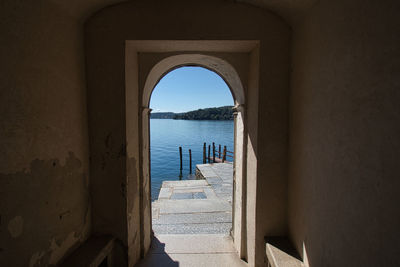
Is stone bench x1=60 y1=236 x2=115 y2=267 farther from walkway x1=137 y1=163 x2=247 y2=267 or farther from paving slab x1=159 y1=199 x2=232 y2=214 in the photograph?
paving slab x1=159 y1=199 x2=232 y2=214

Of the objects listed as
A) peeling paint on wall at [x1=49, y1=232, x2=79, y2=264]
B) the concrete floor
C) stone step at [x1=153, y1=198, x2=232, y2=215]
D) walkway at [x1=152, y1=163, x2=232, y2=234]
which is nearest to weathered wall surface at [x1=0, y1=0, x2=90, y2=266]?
peeling paint on wall at [x1=49, y1=232, x2=79, y2=264]

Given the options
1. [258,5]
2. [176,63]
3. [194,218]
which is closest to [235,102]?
[176,63]

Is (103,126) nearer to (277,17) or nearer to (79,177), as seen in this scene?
(79,177)

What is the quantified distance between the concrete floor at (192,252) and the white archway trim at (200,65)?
251 cm

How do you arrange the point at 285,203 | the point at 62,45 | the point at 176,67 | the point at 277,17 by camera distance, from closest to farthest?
the point at 62,45 < the point at 277,17 < the point at 285,203 < the point at 176,67

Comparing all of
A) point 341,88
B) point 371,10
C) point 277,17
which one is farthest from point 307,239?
point 277,17

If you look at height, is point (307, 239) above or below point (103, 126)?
below

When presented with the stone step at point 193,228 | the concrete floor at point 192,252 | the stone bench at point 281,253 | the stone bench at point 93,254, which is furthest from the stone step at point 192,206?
the stone bench at point 281,253

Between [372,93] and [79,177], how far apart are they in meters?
2.97

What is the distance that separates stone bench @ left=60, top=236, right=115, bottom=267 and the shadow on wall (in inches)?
27.3

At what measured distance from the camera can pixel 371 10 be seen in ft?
4.21

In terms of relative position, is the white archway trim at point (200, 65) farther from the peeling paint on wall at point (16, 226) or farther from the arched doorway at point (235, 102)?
the peeling paint on wall at point (16, 226)

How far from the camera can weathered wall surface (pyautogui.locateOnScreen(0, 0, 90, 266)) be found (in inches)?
60.9

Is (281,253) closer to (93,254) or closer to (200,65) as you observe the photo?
(93,254)
